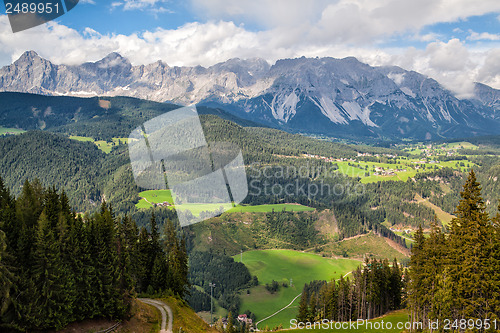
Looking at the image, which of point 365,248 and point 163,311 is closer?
point 163,311

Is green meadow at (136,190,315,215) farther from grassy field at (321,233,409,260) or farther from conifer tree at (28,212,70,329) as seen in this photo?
conifer tree at (28,212,70,329)

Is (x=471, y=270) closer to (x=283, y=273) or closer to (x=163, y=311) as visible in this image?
(x=163, y=311)

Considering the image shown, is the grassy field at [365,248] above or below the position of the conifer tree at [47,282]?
below

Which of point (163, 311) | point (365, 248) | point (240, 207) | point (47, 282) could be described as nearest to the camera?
point (47, 282)

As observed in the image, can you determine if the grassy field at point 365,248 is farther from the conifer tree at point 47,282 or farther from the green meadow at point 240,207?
the conifer tree at point 47,282

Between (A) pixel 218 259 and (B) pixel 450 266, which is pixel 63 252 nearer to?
(B) pixel 450 266

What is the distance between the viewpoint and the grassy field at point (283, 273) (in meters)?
96.5

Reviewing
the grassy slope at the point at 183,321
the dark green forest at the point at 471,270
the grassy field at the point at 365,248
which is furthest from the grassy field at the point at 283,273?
the dark green forest at the point at 471,270

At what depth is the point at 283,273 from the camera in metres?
120

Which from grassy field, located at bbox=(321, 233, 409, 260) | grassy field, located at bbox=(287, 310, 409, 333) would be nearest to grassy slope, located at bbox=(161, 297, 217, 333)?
grassy field, located at bbox=(287, 310, 409, 333)

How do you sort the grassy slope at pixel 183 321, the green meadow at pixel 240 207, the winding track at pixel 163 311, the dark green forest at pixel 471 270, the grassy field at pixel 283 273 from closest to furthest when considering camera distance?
the dark green forest at pixel 471 270
the winding track at pixel 163 311
the grassy slope at pixel 183 321
the grassy field at pixel 283 273
the green meadow at pixel 240 207

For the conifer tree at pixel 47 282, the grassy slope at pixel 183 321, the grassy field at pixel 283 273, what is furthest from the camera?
the grassy field at pixel 283 273

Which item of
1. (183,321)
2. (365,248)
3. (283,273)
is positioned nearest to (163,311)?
(183,321)

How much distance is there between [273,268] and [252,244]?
2296 centimetres
